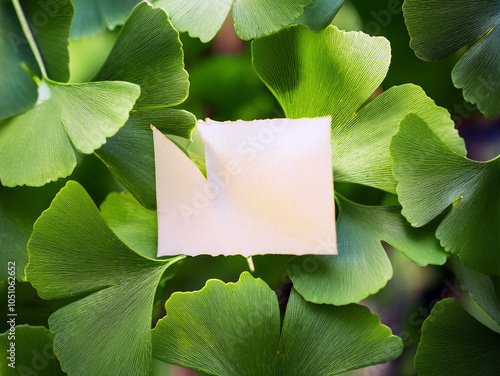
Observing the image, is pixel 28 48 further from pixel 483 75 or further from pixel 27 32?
pixel 483 75

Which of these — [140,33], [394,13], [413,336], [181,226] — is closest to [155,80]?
[140,33]

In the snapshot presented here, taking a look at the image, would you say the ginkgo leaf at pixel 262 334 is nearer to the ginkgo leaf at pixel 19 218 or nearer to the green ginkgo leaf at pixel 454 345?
the green ginkgo leaf at pixel 454 345

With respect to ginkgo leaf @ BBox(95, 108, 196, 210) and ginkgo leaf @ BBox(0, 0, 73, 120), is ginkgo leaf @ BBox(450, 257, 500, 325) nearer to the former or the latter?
ginkgo leaf @ BBox(95, 108, 196, 210)

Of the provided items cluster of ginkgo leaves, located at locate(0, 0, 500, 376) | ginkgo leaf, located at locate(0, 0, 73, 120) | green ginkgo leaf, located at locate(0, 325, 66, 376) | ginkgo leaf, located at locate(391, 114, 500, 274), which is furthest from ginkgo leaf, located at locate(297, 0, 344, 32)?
green ginkgo leaf, located at locate(0, 325, 66, 376)

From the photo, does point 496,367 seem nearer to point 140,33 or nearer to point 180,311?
point 180,311

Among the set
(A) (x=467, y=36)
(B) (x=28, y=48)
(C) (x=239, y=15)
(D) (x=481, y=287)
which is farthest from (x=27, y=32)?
(D) (x=481, y=287)
